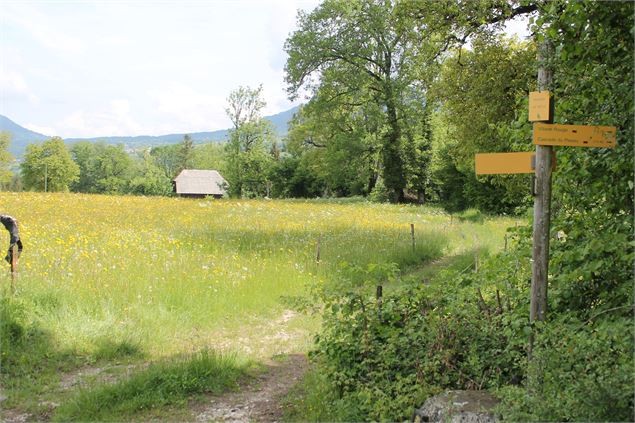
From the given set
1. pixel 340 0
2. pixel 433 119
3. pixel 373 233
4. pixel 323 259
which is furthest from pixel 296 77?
pixel 323 259

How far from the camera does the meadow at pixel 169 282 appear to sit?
7.44 meters

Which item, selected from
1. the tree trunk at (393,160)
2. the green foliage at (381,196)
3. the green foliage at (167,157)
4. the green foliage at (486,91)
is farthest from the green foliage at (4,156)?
the green foliage at (486,91)

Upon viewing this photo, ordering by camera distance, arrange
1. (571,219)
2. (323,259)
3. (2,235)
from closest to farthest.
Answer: (571,219) < (2,235) < (323,259)

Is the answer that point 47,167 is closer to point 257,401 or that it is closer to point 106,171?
point 106,171

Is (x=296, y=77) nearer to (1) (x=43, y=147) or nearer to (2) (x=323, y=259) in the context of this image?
(2) (x=323, y=259)

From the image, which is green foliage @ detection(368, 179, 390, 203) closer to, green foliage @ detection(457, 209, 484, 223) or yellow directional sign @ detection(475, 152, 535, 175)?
green foliage @ detection(457, 209, 484, 223)

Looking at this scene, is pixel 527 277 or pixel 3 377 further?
pixel 3 377

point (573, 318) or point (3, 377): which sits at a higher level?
point (573, 318)

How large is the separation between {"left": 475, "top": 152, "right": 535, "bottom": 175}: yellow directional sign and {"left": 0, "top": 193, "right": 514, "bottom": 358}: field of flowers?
15.3 ft

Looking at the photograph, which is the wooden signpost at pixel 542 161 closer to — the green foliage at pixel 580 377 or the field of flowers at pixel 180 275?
the green foliage at pixel 580 377

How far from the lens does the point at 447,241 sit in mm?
17922

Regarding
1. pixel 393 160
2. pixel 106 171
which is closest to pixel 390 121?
pixel 393 160

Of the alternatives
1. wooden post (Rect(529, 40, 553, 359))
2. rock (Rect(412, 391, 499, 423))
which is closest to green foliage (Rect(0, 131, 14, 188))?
rock (Rect(412, 391, 499, 423))

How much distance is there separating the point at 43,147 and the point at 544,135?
343 feet
